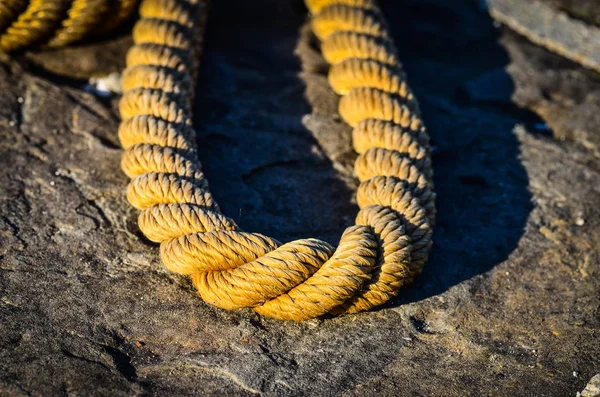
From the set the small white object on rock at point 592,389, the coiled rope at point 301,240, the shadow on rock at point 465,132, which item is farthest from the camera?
the shadow on rock at point 465,132

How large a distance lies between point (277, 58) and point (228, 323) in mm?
1549

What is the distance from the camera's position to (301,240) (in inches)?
90.4

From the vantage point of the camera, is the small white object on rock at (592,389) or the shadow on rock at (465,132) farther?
the shadow on rock at (465,132)

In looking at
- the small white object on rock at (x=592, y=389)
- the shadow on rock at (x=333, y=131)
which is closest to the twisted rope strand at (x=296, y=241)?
the shadow on rock at (x=333, y=131)

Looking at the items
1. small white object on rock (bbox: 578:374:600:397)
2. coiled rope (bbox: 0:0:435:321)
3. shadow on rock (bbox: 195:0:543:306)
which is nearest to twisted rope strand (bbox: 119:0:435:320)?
coiled rope (bbox: 0:0:435:321)

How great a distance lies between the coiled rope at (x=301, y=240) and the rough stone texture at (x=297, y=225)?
0.11m

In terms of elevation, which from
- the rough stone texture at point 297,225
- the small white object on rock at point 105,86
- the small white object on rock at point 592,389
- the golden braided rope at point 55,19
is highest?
the golden braided rope at point 55,19

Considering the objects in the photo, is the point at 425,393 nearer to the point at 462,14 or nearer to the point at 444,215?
the point at 444,215

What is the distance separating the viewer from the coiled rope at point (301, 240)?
2.25m

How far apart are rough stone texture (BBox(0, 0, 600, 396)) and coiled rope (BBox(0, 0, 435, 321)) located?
0.35ft

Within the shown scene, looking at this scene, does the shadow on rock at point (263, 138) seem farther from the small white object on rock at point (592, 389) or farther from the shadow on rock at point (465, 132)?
the small white object on rock at point (592, 389)

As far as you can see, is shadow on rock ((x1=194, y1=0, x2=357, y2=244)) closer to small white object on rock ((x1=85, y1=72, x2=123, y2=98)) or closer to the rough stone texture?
the rough stone texture

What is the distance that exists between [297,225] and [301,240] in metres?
0.39

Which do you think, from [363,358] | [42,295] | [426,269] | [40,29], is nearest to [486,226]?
[426,269]
